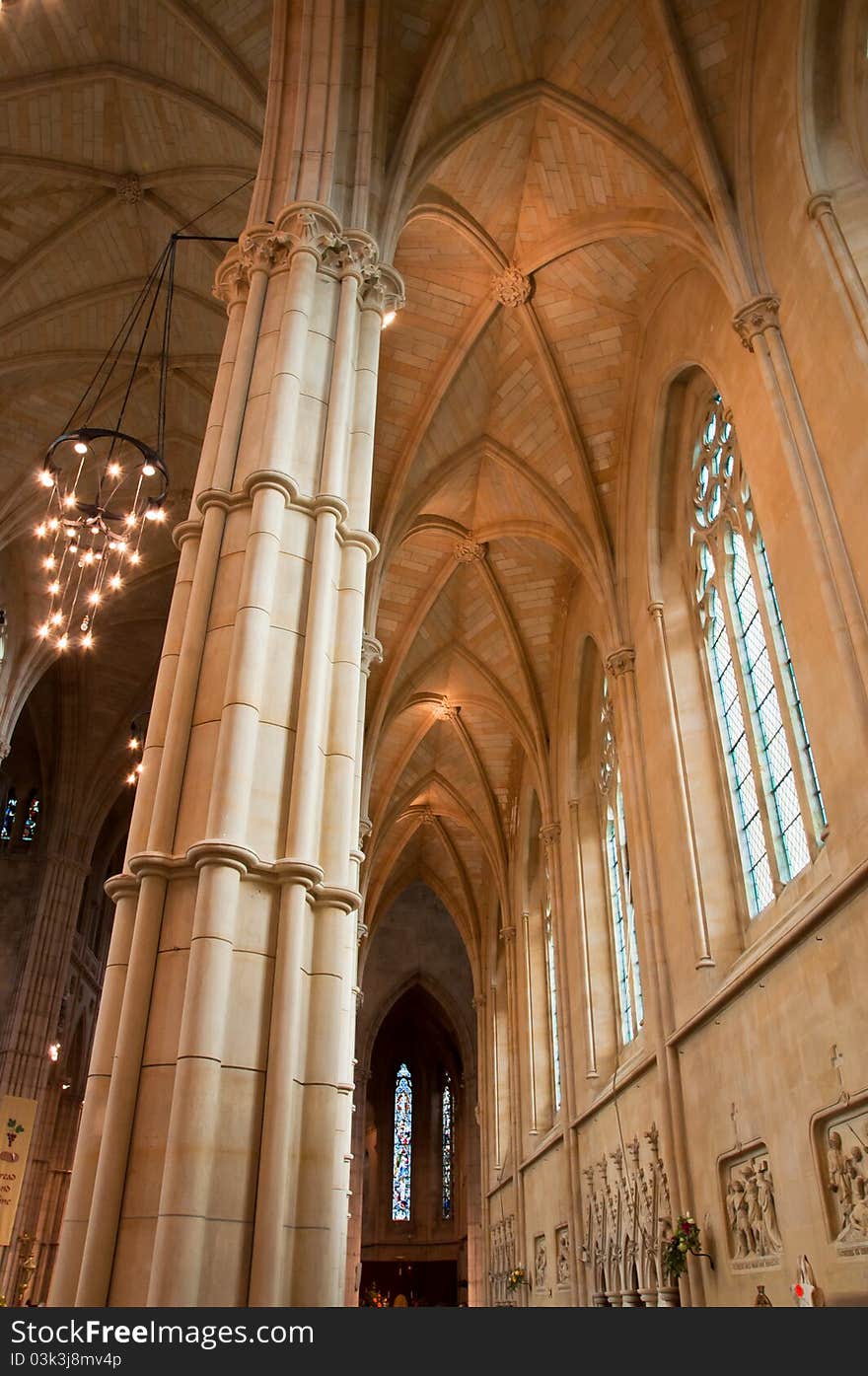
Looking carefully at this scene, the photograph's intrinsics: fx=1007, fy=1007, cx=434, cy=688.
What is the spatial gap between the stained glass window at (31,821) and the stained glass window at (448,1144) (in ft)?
63.1

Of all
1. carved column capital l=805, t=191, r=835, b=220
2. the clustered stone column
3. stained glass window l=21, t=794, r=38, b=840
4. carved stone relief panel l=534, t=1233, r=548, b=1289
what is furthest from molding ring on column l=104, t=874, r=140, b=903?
stained glass window l=21, t=794, r=38, b=840

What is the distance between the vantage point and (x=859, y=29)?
9.34 meters

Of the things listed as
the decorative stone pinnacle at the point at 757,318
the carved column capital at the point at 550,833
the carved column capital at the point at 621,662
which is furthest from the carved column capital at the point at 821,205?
the carved column capital at the point at 550,833

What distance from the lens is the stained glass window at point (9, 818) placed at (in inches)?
966

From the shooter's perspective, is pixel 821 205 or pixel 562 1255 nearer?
pixel 821 205

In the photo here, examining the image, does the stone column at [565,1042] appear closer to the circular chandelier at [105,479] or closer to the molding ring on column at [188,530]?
the circular chandelier at [105,479]

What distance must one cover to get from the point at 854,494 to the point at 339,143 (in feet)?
17.5

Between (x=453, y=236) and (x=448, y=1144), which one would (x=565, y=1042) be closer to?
(x=453, y=236)

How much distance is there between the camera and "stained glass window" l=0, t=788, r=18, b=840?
24525 millimetres

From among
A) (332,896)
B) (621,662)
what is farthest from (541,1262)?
(332,896)

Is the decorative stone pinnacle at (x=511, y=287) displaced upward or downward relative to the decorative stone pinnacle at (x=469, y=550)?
upward

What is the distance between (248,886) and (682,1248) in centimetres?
752

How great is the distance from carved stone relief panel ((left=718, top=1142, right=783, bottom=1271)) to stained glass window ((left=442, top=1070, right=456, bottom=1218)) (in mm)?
27756

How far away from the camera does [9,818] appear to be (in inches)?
973
